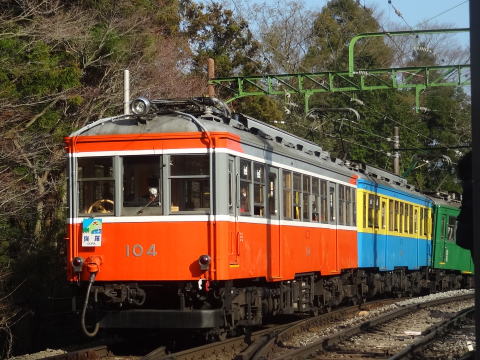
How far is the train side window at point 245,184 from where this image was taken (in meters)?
11.8

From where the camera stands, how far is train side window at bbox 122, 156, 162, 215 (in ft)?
37.1

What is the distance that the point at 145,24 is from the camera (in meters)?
26.1

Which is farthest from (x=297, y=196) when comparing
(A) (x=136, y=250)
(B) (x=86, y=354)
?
(B) (x=86, y=354)

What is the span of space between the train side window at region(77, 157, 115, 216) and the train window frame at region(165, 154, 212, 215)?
78cm

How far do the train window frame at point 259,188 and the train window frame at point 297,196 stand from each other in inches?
57.2

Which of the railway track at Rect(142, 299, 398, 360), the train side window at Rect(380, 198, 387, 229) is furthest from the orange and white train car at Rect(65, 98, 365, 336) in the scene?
the train side window at Rect(380, 198, 387, 229)

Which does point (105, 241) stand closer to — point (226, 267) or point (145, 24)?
point (226, 267)

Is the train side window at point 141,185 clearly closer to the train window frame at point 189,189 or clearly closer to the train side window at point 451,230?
the train window frame at point 189,189

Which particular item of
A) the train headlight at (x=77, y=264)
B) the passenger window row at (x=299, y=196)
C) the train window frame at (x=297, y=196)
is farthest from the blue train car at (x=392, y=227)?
the train headlight at (x=77, y=264)

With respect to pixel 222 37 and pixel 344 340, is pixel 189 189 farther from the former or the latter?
pixel 222 37

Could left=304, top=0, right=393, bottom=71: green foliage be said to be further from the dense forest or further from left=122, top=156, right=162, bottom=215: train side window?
left=122, top=156, right=162, bottom=215: train side window

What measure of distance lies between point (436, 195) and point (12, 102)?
1652 centimetres

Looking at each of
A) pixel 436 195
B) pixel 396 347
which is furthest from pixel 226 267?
pixel 436 195

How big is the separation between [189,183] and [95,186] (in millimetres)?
1248
